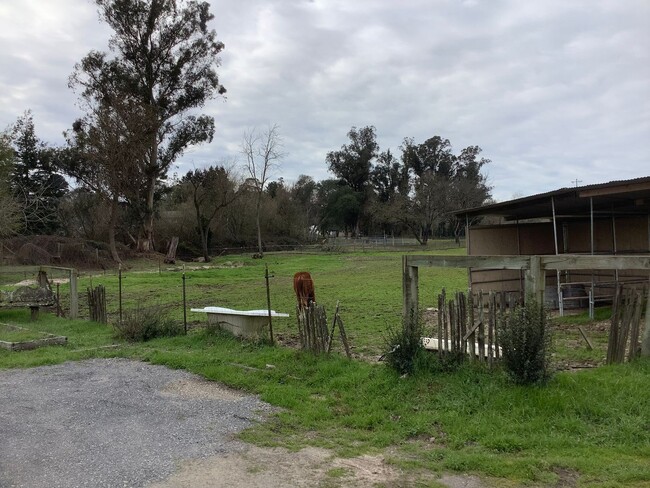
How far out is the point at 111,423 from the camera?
5.67 metres

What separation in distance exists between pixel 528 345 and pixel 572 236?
36.3ft

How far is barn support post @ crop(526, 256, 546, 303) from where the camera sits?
6.02m

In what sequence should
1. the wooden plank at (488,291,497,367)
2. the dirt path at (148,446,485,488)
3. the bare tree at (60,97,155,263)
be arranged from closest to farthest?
1. the dirt path at (148,446,485,488)
2. the wooden plank at (488,291,497,367)
3. the bare tree at (60,97,155,263)

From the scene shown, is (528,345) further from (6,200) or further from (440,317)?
(6,200)

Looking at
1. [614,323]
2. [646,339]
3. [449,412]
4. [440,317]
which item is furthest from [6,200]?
[646,339]

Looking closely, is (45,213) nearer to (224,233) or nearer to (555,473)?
(224,233)

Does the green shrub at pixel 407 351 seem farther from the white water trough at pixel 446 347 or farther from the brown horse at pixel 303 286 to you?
the brown horse at pixel 303 286

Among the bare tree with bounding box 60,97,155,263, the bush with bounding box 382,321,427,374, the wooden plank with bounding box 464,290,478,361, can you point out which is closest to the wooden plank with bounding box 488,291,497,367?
the wooden plank with bounding box 464,290,478,361

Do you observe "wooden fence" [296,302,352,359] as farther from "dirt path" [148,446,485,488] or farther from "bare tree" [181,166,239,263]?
"bare tree" [181,166,239,263]

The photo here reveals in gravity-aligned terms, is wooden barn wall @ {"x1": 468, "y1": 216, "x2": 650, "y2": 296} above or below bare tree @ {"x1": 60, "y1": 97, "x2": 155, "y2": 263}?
below

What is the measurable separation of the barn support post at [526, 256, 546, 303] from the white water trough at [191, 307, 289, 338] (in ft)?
15.6

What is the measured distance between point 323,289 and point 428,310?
749cm

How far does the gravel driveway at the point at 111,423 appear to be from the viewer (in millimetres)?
4402

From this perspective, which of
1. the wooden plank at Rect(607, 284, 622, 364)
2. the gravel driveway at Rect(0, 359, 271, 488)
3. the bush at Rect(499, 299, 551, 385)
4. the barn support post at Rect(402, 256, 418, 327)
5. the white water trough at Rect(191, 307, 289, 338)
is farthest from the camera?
the white water trough at Rect(191, 307, 289, 338)
